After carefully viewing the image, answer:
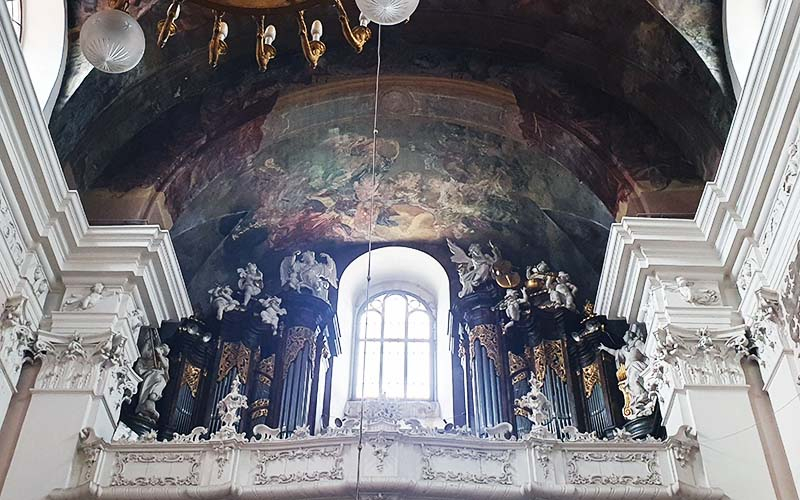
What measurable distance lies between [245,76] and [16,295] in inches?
196

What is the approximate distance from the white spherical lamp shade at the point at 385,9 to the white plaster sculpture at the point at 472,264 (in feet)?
28.5

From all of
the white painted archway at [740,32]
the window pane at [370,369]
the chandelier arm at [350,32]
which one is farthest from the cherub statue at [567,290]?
the chandelier arm at [350,32]

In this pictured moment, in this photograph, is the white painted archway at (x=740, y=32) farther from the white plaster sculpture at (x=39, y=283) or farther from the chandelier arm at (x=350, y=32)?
the white plaster sculpture at (x=39, y=283)

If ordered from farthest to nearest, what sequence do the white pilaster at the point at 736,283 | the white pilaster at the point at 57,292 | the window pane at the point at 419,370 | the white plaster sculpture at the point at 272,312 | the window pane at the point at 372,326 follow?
the window pane at the point at 372,326, the window pane at the point at 419,370, the white plaster sculpture at the point at 272,312, the white pilaster at the point at 57,292, the white pilaster at the point at 736,283

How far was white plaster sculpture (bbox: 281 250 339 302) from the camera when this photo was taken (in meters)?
15.0

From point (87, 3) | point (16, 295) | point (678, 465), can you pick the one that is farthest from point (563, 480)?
point (87, 3)

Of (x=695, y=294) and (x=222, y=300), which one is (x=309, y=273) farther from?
(x=695, y=294)

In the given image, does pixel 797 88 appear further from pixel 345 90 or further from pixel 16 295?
pixel 16 295

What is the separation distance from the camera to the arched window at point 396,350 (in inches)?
580

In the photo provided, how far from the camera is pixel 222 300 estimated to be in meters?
14.3

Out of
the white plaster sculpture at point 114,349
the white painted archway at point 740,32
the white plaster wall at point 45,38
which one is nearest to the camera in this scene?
the white plaster sculpture at point 114,349

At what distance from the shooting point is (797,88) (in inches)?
349

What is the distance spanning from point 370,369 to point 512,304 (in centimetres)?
Answer: 277

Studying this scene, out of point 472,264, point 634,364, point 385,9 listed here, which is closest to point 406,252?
A: point 472,264
